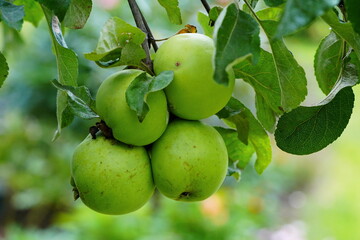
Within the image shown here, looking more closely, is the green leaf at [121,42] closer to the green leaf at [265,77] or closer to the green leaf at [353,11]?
the green leaf at [265,77]

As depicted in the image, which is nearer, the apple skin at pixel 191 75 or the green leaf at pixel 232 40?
the green leaf at pixel 232 40

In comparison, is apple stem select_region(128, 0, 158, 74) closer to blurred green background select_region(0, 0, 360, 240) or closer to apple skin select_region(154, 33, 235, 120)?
apple skin select_region(154, 33, 235, 120)

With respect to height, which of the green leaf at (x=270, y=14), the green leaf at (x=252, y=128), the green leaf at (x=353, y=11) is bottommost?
the green leaf at (x=252, y=128)

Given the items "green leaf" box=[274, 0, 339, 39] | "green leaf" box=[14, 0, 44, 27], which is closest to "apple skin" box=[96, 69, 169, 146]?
"green leaf" box=[274, 0, 339, 39]

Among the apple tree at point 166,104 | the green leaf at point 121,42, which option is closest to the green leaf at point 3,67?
the apple tree at point 166,104

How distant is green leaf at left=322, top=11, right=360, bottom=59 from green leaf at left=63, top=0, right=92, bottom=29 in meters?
0.25

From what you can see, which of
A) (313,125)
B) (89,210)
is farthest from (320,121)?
(89,210)

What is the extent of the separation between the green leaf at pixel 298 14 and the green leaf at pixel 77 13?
0.88 ft

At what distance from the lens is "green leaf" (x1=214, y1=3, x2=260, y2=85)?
0.42 metres

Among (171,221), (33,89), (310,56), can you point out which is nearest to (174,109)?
(171,221)

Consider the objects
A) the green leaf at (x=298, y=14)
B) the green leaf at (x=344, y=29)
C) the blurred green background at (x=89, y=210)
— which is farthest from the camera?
the blurred green background at (x=89, y=210)

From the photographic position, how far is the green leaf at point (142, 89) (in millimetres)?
520

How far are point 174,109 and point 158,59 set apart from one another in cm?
5

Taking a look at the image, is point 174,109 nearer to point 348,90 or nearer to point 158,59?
point 158,59
